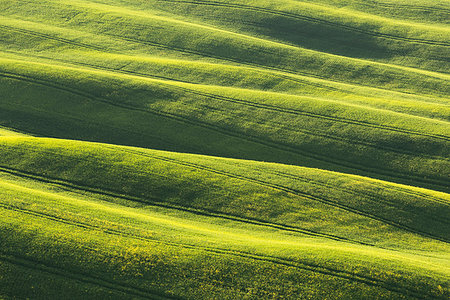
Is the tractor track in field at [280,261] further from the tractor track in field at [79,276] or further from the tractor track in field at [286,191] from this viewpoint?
the tractor track in field at [286,191]

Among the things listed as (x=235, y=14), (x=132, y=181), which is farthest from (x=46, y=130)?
(x=235, y=14)

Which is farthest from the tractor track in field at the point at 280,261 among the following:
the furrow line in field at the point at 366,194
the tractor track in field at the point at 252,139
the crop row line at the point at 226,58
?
the crop row line at the point at 226,58

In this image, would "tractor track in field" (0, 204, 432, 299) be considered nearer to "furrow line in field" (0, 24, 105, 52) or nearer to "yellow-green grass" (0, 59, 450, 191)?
"yellow-green grass" (0, 59, 450, 191)

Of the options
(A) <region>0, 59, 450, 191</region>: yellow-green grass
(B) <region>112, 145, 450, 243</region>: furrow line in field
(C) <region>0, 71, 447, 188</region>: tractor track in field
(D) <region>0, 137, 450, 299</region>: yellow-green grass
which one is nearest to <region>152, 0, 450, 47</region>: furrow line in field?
(A) <region>0, 59, 450, 191</region>: yellow-green grass

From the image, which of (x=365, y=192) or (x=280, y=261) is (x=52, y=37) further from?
(x=280, y=261)

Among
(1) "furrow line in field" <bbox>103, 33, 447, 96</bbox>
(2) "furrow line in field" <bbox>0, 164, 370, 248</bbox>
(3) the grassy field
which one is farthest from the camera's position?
(1) "furrow line in field" <bbox>103, 33, 447, 96</bbox>

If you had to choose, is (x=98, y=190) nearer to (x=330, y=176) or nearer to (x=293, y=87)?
(x=330, y=176)
